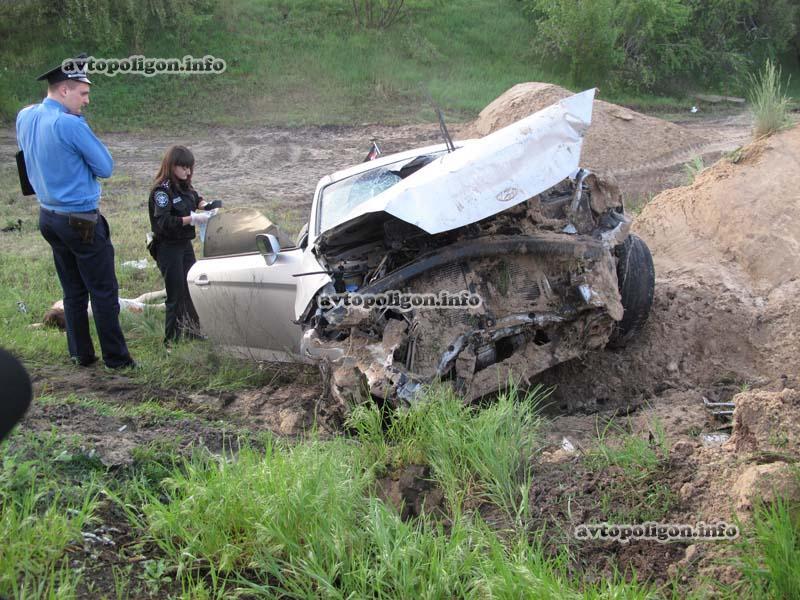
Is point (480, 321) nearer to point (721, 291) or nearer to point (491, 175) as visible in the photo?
point (491, 175)

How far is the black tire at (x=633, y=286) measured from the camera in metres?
5.62

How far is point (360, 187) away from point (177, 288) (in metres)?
2.04

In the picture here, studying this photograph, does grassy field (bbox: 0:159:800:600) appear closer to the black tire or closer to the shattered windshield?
the black tire

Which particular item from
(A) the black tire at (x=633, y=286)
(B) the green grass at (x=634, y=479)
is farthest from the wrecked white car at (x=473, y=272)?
(B) the green grass at (x=634, y=479)

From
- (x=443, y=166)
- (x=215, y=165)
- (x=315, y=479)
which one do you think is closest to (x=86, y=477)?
(x=315, y=479)

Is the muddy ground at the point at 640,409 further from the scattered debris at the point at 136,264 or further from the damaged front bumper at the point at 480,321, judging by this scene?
the scattered debris at the point at 136,264

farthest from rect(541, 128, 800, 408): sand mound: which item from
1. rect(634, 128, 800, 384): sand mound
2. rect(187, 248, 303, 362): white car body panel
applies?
rect(187, 248, 303, 362): white car body panel

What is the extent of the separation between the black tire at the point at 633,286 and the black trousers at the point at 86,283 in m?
3.77

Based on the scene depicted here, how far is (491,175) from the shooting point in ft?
15.6

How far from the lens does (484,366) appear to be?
16.5ft

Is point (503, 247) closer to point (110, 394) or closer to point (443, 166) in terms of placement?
point (443, 166)

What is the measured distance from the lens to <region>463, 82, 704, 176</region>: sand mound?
13.1 meters

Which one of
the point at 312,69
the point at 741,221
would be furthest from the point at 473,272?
the point at 312,69

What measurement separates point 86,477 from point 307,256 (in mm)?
2338
